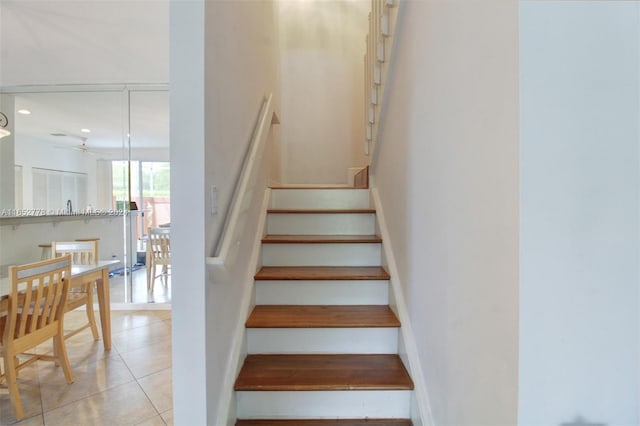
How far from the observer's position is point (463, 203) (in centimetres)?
98

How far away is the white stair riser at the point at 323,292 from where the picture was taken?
1859 mm

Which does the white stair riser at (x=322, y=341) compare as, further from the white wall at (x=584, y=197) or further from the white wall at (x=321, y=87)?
the white wall at (x=321, y=87)

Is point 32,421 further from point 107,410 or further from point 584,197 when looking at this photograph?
point 584,197

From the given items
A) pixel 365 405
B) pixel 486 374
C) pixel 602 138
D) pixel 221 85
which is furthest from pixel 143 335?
pixel 602 138

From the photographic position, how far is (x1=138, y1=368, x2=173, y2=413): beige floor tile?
1928 millimetres

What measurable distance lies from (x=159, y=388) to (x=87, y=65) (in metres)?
3.18

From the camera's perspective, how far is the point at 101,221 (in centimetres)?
432

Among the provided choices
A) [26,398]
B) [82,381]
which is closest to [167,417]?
[82,381]

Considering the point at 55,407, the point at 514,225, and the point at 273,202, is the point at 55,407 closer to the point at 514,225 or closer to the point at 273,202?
the point at 273,202

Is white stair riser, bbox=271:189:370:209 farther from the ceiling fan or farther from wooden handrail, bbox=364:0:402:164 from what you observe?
the ceiling fan

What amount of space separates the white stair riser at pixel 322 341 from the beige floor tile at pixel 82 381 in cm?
129

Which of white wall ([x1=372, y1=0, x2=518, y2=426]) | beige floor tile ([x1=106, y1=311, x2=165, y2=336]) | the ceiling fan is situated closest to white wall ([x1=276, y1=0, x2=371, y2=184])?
beige floor tile ([x1=106, y1=311, x2=165, y2=336])

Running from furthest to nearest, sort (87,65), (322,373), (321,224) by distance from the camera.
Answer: (87,65) → (321,224) → (322,373)

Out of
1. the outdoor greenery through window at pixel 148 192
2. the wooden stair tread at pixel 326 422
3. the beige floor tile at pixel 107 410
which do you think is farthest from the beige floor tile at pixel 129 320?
the wooden stair tread at pixel 326 422
